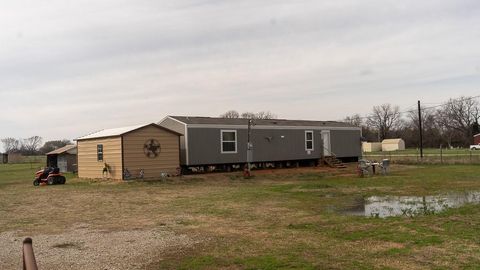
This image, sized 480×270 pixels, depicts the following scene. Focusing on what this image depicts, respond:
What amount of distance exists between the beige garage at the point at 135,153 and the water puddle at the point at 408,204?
12315 mm

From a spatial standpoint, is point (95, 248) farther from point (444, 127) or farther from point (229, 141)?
point (444, 127)

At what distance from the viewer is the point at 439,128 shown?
301ft

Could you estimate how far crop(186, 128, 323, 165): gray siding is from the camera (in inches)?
1027

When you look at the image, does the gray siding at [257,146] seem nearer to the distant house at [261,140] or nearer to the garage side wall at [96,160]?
the distant house at [261,140]

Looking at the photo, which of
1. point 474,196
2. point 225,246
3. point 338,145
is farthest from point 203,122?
point 225,246

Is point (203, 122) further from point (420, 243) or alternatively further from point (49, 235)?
point (420, 243)

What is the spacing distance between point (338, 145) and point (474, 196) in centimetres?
1972

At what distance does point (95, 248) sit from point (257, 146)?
70.0 feet

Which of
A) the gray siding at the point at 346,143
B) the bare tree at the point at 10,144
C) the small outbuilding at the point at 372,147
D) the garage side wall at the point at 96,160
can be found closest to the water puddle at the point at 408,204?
the garage side wall at the point at 96,160

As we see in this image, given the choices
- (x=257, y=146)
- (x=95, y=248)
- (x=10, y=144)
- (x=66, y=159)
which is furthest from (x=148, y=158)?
(x=10, y=144)

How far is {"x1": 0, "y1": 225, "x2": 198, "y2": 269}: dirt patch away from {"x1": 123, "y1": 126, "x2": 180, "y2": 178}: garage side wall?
13.4 metres

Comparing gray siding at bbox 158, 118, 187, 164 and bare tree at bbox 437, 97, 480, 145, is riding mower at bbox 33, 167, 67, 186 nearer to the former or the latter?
gray siding at bbox 158, 118, 187, 164

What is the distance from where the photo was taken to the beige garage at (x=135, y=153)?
22781 mm

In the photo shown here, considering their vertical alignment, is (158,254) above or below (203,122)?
below
